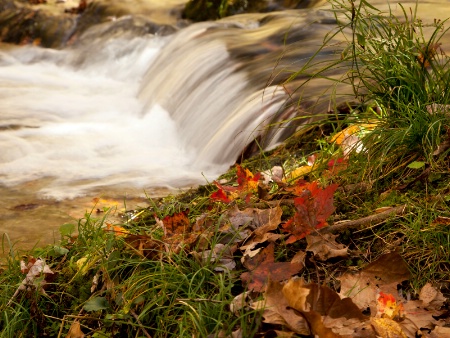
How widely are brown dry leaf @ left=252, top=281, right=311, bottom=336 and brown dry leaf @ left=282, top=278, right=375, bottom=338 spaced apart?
0.02 meters

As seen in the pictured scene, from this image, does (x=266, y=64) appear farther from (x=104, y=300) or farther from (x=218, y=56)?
(x=104, y=300)

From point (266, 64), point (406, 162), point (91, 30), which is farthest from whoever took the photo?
point (91, 30)

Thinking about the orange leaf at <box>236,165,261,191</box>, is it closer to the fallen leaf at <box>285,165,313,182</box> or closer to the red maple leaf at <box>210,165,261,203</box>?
the red maple leaf at <box>210,165,261,203</box>

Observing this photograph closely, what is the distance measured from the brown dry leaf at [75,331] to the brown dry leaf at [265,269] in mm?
618

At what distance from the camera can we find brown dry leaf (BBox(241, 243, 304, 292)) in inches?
89.4

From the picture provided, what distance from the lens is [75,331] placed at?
2387 mm

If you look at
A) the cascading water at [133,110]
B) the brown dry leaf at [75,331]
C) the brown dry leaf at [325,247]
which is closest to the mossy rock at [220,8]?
the cascading water at [133,110]

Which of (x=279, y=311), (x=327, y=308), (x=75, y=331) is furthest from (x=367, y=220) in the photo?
(x=75, y=331)

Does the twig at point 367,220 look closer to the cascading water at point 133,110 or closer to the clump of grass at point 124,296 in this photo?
the clump of grass at point 124,296

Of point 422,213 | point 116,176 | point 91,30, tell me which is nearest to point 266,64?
point 116,176

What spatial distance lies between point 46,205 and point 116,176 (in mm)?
902

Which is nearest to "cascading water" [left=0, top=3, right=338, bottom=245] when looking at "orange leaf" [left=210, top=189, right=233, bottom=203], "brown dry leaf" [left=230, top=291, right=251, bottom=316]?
"orange leaf" [left=210, top=189, right=233, bottom=203]

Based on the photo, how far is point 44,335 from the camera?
247 centimetres

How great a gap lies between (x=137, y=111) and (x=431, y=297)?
19.8 ft
